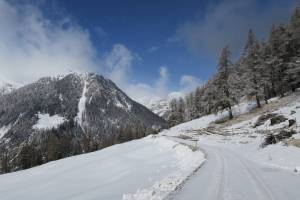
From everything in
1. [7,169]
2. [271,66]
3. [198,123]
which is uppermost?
[271,66]

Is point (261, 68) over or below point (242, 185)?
over

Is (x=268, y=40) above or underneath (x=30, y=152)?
above

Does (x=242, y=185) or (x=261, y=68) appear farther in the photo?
(x=261, y=68)

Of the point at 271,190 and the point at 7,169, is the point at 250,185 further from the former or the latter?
the point at 7,169

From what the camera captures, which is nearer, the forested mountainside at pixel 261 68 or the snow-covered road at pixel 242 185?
the snow-covered road at pixel 242 185

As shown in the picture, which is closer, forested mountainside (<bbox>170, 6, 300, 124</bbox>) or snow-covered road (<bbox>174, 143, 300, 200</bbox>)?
snow-covered road (<bbox>174, 143, 300, 200</bbox>)

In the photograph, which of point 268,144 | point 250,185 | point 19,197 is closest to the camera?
point 250,185

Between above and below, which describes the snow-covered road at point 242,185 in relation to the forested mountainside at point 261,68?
below

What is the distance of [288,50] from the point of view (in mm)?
54750

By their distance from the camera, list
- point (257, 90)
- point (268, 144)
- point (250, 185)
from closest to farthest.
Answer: point (250, 185) → point (268, 144) → point (257, 90)

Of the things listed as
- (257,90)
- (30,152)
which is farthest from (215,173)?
(30,152)

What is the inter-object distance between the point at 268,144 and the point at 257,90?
3043cm

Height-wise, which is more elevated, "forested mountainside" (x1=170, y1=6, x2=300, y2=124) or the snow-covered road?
"forested mountainside" (x1=170, y1=6, x2=300, y2=124)

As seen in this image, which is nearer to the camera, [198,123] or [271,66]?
[271,66]
